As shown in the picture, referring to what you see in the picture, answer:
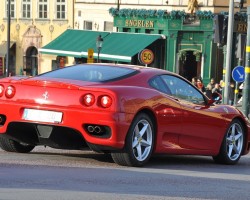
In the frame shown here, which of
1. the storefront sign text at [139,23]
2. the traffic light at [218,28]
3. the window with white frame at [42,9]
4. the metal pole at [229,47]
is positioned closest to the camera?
the traffic light at [218,28]

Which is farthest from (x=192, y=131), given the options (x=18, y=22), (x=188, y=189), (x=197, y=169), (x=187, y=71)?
(x=18, y=22)

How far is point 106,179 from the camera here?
420 inches

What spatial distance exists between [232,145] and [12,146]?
3.11 metres

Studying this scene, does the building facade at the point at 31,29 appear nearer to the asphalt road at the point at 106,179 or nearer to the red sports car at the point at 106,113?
the red sports car at the point at 106,113

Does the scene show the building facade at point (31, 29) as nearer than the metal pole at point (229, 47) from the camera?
No

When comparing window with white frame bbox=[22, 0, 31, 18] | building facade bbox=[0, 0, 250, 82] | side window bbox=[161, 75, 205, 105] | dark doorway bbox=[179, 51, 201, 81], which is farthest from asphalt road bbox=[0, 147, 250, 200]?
window with white frame bbox=[22, 0, 31, 18]

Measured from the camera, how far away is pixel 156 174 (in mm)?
11570

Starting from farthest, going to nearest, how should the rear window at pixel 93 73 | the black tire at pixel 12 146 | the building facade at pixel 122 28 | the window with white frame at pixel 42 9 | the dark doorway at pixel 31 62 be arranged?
1. the dark doorway at pixel 31 62
2. the window with white frame at pixel 42 9
3. the building facade at pixel 122 28
4. the black tire at pixel 12 146
5. the rear window at pixel 93 73

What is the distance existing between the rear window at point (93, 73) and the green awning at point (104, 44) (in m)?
44.0

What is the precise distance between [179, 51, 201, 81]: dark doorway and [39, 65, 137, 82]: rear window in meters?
44.7

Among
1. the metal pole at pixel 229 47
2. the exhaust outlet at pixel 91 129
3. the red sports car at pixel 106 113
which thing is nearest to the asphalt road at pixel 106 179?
the red sports car at pixel 106 113

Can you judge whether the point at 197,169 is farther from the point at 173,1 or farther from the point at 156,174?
the point at 173,1

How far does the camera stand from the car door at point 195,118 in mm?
13195

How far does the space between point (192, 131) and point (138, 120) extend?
1.45m
